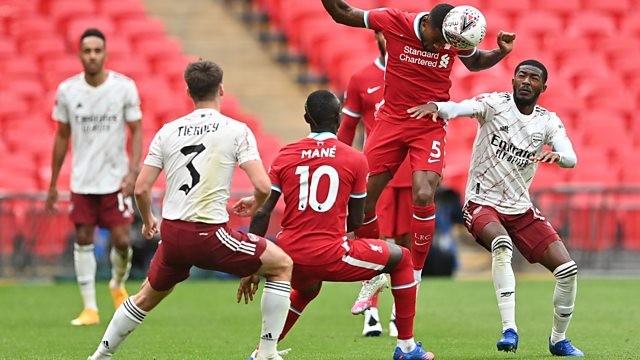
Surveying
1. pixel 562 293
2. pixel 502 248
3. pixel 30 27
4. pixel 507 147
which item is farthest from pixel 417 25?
pixel 30 27

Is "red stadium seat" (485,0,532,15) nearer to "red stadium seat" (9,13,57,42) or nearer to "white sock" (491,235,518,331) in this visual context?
"red stadium seat" (9,13,57,42)

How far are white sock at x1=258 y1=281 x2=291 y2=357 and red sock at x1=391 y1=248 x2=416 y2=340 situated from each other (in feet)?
3.16

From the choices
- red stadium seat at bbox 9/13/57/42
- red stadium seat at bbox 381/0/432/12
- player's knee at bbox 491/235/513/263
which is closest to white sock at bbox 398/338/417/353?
player's knee at bbox 491/235/513/263

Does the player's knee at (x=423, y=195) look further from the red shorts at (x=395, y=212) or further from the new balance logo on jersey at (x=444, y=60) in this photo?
the red shorts at (x=395, y=212)

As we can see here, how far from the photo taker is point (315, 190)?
9.70 meters

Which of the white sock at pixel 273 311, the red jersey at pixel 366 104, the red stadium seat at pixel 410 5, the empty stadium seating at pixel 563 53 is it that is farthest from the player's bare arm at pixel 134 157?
the red stadium seat at pixel 410 5

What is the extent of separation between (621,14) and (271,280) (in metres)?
18.4

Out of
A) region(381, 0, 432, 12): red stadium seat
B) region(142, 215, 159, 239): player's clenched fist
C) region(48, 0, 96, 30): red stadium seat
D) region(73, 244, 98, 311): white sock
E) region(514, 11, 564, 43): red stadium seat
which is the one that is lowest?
region(73, 244, 98, 311): white sock

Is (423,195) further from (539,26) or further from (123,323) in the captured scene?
(539,26)

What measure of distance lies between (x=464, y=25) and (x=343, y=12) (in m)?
1.01

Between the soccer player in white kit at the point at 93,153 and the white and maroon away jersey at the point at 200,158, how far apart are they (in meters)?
4.61

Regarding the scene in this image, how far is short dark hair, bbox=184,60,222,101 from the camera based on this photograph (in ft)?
31.1

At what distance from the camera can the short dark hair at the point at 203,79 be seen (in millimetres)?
9477

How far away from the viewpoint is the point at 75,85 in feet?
46.2
